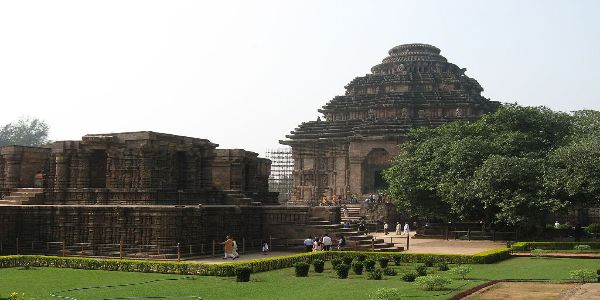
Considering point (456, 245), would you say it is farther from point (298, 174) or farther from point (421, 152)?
point (298, 174)

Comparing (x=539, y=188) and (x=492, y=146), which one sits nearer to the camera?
(x=539, y=188)

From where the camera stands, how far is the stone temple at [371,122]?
5366 centimetres

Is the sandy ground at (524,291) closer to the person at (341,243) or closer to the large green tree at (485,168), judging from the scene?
the person at (341,243)

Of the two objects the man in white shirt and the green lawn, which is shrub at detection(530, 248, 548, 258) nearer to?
the green lawn

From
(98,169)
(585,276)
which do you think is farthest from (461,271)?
(98,169)

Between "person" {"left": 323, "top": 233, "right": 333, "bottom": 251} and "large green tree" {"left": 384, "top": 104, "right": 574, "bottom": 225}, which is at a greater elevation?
"large green tree" {"left": 384, "top": 104, "right": 574, "bottom": 225}

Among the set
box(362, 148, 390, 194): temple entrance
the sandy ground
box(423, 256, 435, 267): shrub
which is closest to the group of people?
box(423, 256, 435, 267): shrub

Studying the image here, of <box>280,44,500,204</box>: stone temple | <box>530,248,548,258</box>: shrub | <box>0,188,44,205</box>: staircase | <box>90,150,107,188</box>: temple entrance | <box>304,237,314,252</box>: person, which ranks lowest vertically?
<box>530,248,548,258</box>: shrub

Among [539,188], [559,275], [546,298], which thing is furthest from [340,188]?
[546,298]

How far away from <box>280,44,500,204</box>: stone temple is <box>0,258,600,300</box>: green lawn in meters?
30.7

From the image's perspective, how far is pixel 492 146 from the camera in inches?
1463

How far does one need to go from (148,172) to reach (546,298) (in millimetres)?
17543

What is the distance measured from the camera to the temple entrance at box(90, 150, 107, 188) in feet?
99.4

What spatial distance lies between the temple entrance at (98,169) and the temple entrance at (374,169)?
27.2m
